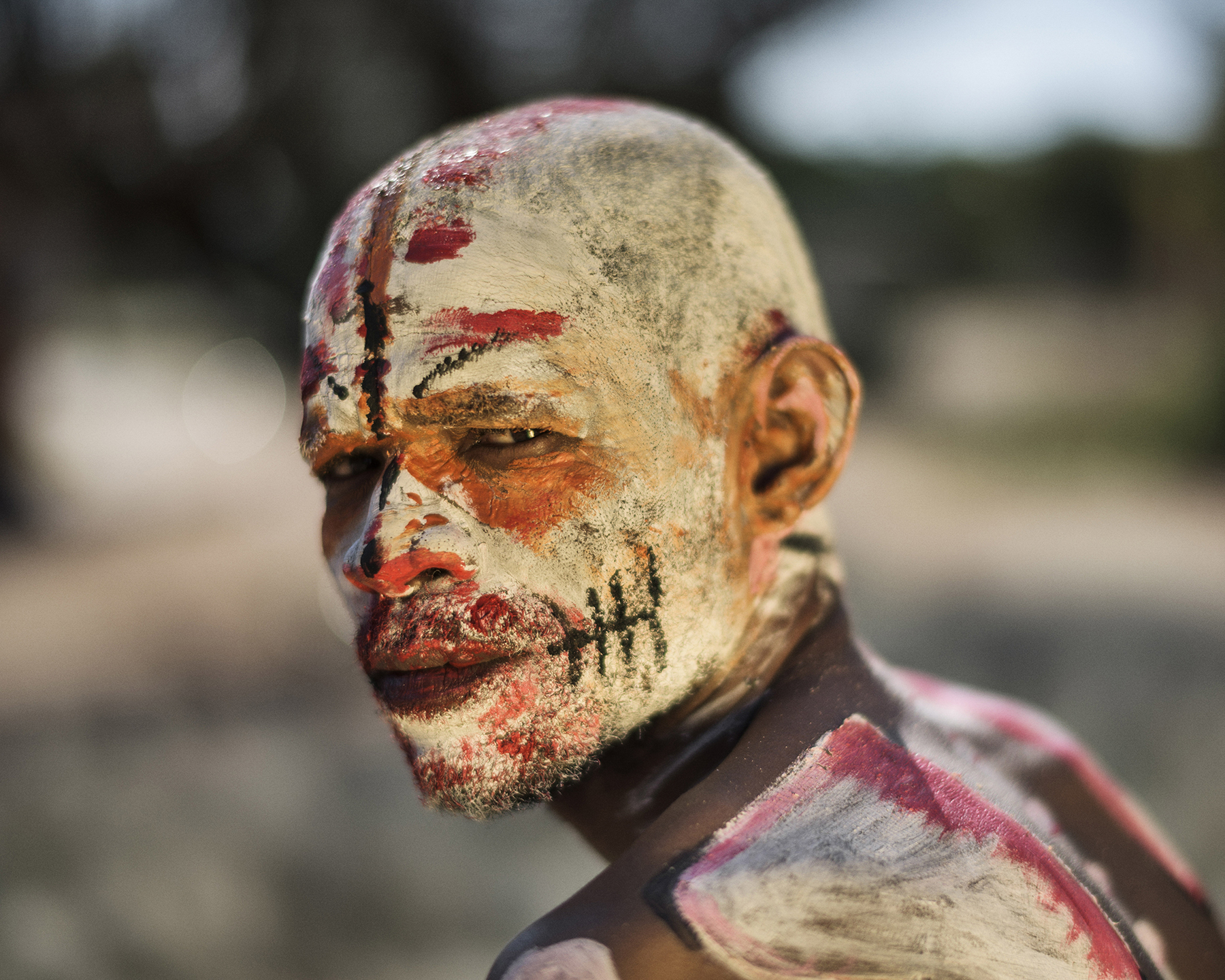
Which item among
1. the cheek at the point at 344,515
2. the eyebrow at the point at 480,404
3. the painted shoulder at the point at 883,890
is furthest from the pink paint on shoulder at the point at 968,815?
the cheek at the point at 344,515

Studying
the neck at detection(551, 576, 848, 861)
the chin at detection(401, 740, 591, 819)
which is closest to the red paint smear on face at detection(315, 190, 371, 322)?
the chin at detection(401, 740, 591, 819)

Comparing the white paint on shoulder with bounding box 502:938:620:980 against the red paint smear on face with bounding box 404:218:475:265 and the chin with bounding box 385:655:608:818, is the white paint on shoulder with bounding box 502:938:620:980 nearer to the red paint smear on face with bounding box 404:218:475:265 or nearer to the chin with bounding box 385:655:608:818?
the chin with bounding box 385:655:608:818

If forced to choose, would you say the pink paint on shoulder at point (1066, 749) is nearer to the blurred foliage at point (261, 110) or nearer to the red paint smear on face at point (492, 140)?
the red paint smear on face at point (492, 140)

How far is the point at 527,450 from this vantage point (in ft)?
4.61

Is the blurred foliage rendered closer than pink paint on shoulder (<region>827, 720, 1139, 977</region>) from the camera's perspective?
No

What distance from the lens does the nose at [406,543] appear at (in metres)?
1.36

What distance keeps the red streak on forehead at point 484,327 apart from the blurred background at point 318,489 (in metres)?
4.32

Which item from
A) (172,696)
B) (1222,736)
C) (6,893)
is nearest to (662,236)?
(6,893)

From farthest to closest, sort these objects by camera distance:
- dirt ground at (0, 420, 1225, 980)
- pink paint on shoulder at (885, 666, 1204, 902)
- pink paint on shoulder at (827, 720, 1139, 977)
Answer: dirt ground at (0, 420, 1225, 980)
pink paint on shoulder at (885, 666, 1204, 902)
pink paint on shoulder at (827, 720, 1139, 977)

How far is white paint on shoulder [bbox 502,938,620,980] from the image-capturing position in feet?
3.65

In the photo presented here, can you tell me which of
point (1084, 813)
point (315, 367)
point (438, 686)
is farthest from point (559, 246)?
point (1084, 813)

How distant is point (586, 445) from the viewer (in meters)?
1.40

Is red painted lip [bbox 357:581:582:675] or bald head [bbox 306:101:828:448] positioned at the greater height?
bald head [bbox 306:101:828:448]

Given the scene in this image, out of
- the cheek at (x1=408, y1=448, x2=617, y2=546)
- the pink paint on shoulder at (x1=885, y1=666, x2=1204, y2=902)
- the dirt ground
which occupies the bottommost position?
the dirt ground
